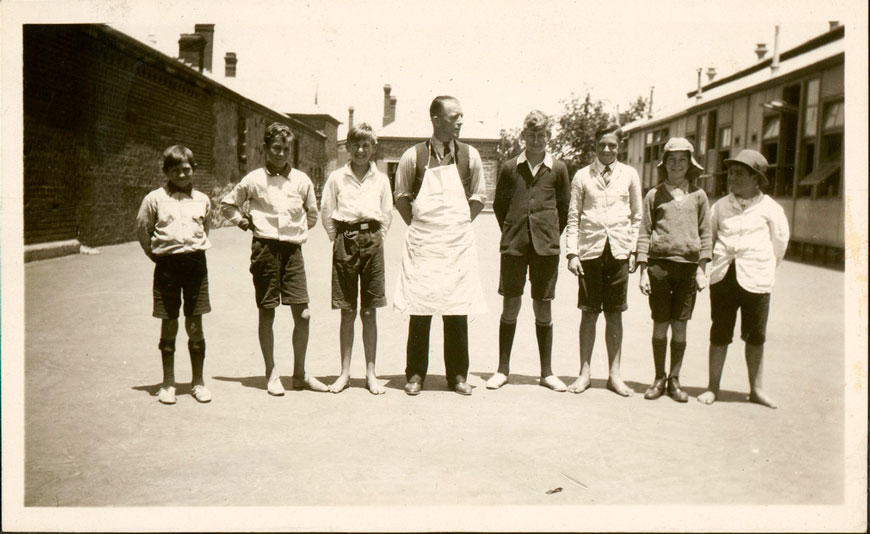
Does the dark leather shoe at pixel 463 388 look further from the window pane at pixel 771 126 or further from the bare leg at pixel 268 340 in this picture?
the window pane at pixel 771 126

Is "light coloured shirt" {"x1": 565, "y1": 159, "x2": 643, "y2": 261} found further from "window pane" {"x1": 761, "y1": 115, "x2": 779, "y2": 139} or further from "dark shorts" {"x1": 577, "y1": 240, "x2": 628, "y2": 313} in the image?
"window pane" {"x1": 761, "y1": 115, "x2": 779, "y2": 139}

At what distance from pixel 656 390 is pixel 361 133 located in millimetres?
2372

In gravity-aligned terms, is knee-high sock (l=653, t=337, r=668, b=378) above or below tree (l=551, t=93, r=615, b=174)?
below

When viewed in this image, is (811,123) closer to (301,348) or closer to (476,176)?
(476,176)

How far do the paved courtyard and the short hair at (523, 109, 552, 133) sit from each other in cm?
162

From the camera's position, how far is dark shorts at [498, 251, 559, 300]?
4.57 meters

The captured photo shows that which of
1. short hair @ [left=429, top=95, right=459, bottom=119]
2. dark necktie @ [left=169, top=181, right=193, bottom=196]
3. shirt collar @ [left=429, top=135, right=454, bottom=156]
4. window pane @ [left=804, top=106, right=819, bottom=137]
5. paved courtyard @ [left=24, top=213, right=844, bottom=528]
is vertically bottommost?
paved courtyard @ [left=24, top=213, right=844, bottom=528]

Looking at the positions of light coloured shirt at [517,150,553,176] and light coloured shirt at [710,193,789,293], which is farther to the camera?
light coloured shirt at [517,150,553,176]

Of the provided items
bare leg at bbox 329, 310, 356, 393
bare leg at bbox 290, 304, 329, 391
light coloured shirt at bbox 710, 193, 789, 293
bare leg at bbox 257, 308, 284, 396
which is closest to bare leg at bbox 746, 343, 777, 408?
light coloured shirt at bbox 710, 193, 789, 293

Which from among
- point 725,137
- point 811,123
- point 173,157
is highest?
point 725,137

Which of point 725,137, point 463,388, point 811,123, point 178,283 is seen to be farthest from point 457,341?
point 725,137

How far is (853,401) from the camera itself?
342cm

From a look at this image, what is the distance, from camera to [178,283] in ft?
13.6

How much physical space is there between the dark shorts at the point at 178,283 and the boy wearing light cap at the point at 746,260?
2981 millimetres
